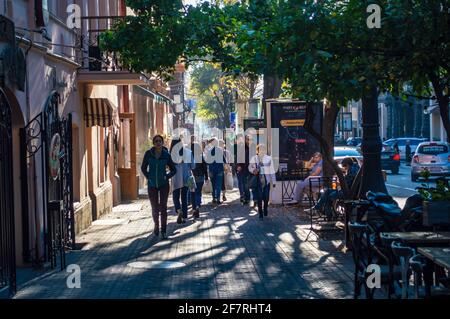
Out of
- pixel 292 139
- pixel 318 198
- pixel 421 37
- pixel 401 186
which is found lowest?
pixel 401 186

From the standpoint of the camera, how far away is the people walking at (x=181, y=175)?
18438mm

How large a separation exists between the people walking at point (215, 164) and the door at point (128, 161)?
405 centimetres

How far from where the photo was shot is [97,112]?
64.4ft

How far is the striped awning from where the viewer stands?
1931 cm

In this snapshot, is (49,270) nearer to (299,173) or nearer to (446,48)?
(446,48)

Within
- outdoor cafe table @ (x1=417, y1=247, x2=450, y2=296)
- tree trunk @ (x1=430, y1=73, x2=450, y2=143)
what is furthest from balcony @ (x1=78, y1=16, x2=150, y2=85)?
outdoor cafe table @ (x1=417, y1=247, x2=450, y2=296)

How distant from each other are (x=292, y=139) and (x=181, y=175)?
4.92 meters

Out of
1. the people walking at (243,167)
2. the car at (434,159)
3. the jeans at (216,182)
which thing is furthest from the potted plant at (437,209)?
the car at (434,159)

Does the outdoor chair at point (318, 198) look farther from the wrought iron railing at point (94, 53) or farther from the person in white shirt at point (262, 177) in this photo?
the wrought iron railing at point (94, 53)

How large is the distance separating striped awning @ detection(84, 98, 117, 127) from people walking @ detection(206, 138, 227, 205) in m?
3.63

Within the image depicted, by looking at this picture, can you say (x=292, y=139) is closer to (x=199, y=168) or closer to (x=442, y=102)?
(x=199, y=168)

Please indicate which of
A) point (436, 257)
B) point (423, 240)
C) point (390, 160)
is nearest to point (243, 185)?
point (423, 240)

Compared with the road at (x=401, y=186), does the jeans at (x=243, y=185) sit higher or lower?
higher
